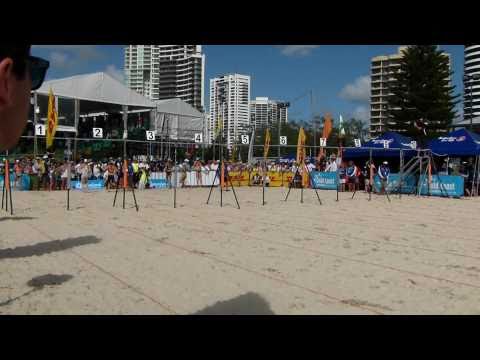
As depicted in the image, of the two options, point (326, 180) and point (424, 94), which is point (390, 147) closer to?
point (326, 180)

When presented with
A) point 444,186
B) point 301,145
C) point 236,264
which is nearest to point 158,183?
point 301,145

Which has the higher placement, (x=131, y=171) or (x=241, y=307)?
(x=131, y=171)

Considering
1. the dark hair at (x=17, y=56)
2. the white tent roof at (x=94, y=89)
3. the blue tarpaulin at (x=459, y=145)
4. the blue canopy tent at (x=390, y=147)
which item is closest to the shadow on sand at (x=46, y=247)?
the dark hair at (x=17, y=56)

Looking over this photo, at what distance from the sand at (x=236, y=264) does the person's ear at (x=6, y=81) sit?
365 centimetres

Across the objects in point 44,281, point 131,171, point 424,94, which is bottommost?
point 44,281

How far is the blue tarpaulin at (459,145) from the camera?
851 inches

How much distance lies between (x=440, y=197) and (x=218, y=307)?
1872cm

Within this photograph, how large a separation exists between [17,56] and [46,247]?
748 centimetres

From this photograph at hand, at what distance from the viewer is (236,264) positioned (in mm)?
6680

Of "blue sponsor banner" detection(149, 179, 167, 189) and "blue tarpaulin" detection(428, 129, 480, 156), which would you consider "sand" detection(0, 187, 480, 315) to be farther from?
"blue sponsor banner" detection(149, 179, 167, 189)

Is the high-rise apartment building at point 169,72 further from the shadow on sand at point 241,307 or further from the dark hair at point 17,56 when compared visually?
the dark hair at point 17,56
